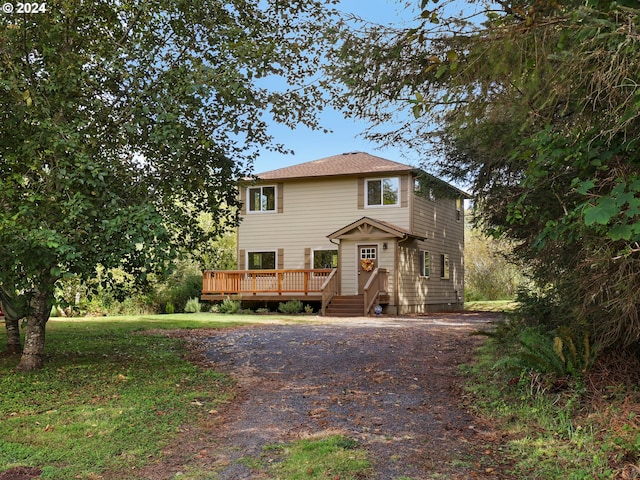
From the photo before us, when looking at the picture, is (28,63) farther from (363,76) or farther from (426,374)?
(426,374)

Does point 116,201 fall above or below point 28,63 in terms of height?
below

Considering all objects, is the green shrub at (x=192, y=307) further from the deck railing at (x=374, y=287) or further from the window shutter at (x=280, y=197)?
the deck railing at (x=374, y=287)

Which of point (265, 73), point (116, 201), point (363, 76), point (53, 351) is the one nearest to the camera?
point (363, 76)

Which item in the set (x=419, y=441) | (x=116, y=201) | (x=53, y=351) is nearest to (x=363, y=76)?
(x=116, y=201)

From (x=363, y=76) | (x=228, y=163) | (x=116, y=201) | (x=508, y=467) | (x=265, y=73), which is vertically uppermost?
(x=265, y=73)

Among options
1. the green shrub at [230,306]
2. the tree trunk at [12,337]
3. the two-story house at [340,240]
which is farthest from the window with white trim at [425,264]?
the tree trunk at [12,337]

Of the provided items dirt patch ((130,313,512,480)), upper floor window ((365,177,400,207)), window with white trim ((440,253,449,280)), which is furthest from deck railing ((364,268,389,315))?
dirt patch ((130,313,512,480))

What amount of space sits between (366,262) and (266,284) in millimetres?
3676

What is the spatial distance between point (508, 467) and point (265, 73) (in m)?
5.25

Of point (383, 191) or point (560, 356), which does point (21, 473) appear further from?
point (383, 191)

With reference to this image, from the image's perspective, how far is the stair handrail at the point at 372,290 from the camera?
17.2 meters

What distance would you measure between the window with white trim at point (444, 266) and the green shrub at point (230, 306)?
8.91 metres

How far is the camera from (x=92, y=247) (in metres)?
5.98

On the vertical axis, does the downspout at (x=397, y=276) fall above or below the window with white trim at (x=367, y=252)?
below
